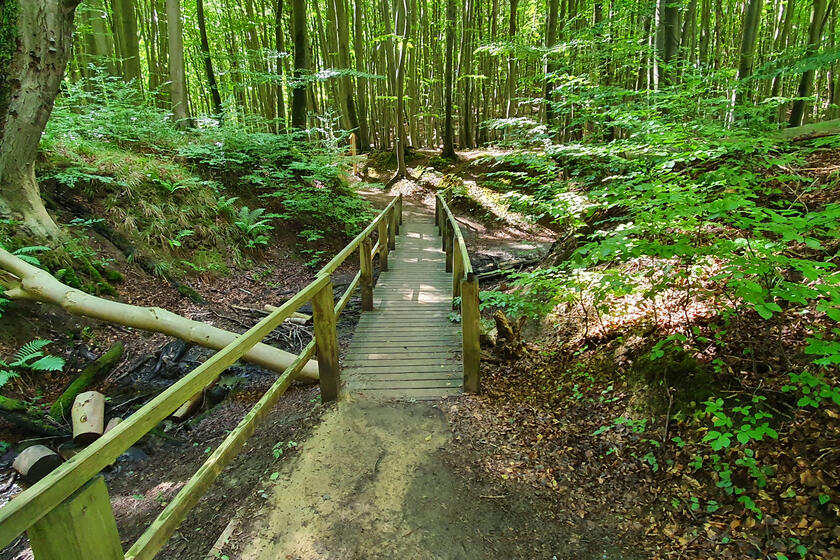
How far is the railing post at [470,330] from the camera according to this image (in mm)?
3836

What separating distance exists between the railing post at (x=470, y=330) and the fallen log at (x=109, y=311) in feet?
5.39

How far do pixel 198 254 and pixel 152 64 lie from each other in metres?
15.7

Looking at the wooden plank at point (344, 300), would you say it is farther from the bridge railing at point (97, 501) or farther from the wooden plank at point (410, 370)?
the bridge railing at point (97, 501)

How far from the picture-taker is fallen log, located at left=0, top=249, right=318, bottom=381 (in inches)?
179

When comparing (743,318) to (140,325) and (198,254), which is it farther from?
(198,254)

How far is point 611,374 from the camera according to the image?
3746 mm

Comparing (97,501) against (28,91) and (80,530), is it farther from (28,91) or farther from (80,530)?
(28,91)

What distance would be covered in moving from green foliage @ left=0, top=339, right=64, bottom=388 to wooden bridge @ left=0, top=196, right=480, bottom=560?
8.15 feet

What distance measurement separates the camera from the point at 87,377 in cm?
454

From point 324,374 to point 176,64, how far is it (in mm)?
10541

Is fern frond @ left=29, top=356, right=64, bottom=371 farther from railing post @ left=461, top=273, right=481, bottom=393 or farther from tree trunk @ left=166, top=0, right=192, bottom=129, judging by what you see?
tree trunk @ left=166, top=0, right=192, bottom=129

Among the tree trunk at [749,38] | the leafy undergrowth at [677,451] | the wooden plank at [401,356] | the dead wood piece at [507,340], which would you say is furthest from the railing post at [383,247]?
the tree trunk at [749,38]

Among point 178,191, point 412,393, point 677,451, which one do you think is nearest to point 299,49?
point 178,191

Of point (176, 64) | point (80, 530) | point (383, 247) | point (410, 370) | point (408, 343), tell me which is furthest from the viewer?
point (176, 64)
